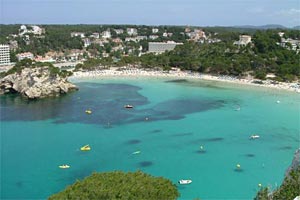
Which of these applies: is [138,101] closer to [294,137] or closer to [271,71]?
[294,137]

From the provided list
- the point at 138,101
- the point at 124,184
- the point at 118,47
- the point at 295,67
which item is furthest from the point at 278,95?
the point at 118,47

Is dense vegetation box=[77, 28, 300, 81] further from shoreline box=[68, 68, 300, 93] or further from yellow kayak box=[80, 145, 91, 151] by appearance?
yellow kayak box=[80, 145, 91, 151]

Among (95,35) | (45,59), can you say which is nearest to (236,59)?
(45,59)

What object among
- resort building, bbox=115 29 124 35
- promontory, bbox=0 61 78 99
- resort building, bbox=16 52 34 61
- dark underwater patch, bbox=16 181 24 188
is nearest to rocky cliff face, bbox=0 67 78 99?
promontory, bbox=0 61 78 99

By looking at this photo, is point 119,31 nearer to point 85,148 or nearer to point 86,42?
point 86,42

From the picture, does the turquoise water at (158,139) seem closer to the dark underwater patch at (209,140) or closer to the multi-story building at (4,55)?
the dark underwater patch at (209,140)
